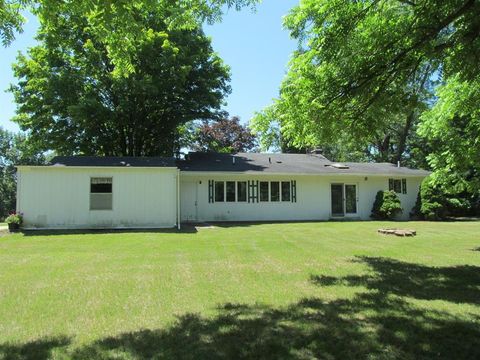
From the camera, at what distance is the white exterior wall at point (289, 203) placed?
21.9 m

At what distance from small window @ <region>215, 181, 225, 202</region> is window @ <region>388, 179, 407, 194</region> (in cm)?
984

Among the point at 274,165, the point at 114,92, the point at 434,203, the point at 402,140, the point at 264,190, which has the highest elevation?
the point at 114,92

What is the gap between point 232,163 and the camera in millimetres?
23812

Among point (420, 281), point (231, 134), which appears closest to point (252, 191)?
point (420, 281)

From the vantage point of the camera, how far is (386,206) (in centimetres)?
2342

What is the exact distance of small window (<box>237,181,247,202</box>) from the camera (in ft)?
74.1

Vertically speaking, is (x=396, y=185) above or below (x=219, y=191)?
above

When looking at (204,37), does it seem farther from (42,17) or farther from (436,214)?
(42,17)

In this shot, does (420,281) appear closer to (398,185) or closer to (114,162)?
(114,162)

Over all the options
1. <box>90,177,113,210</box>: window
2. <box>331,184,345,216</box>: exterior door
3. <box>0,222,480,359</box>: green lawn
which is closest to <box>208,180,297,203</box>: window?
<box>331,184,345,216</box>: exterior door

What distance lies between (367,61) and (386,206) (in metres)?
17.7

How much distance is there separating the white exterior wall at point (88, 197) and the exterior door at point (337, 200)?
32.7ft

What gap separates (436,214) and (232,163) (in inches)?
442

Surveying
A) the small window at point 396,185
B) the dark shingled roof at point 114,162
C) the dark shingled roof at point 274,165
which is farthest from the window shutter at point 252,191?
the small window at point 396,185
